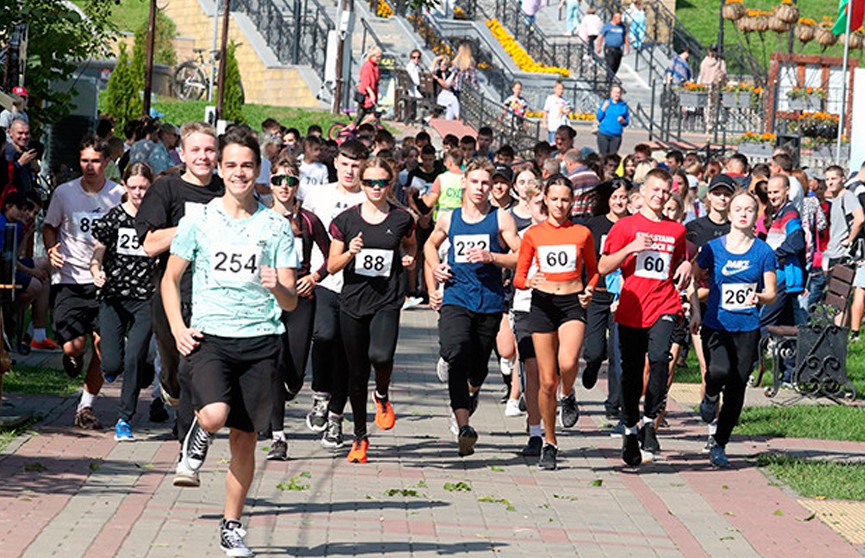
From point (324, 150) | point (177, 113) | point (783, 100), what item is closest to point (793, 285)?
point (324, 150)

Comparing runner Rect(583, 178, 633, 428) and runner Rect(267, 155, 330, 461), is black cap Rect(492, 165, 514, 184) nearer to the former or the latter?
runner Rect(583, 178, 633, 428)

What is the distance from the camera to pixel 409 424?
1359cm

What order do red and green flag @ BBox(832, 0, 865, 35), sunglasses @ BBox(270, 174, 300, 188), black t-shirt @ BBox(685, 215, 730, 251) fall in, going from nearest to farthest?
sunglasses @ BBox(270, 174, 300, 188) < black t-shirt @ BBox(685, 215, 730, 251) < red and green flag @ BBox(832, 0, 865, 35)

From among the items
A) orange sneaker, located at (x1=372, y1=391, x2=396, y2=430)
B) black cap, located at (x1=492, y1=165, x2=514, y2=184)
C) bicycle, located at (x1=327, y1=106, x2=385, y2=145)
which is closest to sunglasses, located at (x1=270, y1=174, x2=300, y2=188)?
orange sneaker, located at (x1=372, y1=391, x2=396, y2=430)

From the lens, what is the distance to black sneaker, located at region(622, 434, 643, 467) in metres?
11.9

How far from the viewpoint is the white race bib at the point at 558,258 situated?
461 inches

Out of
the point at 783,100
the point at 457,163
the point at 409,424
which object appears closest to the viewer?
the point at 409,424

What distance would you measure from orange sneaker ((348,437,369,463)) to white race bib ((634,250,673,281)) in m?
2.10

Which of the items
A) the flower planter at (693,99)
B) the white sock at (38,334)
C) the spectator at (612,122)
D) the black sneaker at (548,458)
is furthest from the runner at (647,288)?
the flower planter at (693,99)

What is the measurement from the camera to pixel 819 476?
1191 centimetres

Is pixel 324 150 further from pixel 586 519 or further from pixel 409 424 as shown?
pixel 586 519

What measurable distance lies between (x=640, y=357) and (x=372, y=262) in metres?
1.90

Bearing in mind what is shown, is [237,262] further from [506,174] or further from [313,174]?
[313,174]

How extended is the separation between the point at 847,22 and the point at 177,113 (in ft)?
46.5
